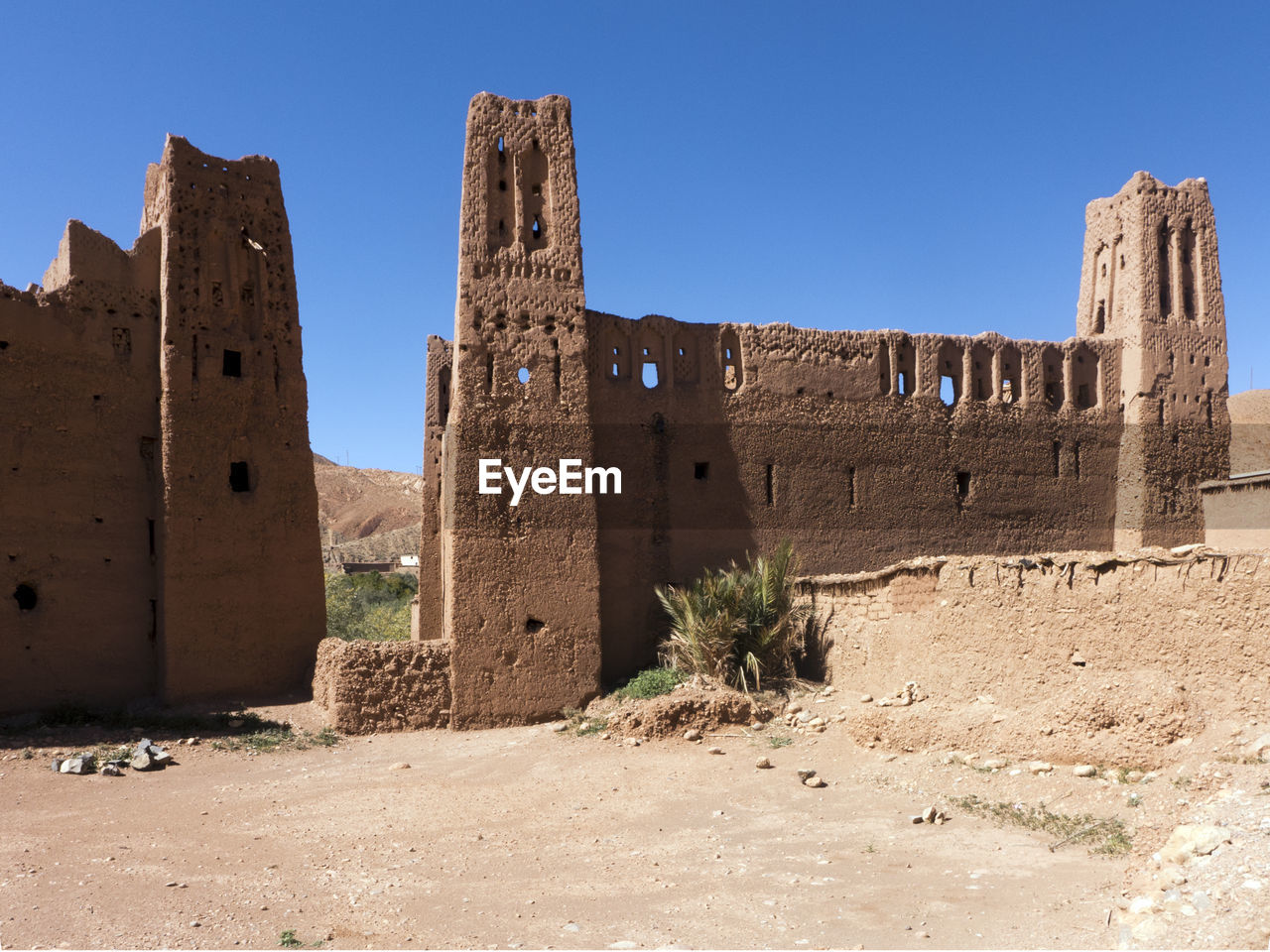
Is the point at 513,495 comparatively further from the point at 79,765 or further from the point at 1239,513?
the point at 1239,513

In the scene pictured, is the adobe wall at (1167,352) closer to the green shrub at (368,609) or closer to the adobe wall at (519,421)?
the adobe wall at (519,421)

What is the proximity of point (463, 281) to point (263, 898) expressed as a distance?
9.04m

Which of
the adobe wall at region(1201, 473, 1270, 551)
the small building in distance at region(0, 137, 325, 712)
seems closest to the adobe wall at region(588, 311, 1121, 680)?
the adobe wall at region(1201, 473, 1270, 551)

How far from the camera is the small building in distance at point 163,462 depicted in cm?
1295

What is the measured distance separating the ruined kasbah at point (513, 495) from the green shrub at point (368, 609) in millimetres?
2970

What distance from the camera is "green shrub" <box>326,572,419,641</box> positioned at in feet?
63.9

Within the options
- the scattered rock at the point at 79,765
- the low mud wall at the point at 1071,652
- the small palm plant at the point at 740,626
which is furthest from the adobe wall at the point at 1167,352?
the scattered rock at the point at 79,765

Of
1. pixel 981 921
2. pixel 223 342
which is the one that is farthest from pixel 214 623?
pixel 981 921

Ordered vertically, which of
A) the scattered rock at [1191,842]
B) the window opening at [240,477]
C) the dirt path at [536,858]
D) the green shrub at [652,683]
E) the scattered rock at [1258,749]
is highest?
the window opening at [240,477]

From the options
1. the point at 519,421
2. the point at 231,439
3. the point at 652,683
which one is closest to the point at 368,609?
the point at 231,439

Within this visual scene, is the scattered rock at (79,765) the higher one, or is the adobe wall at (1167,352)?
the adobe wall at (1167,352)

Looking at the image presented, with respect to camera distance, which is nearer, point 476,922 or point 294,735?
point 476,922

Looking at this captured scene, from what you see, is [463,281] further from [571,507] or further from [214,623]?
[214,623]

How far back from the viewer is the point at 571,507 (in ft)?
45.8
